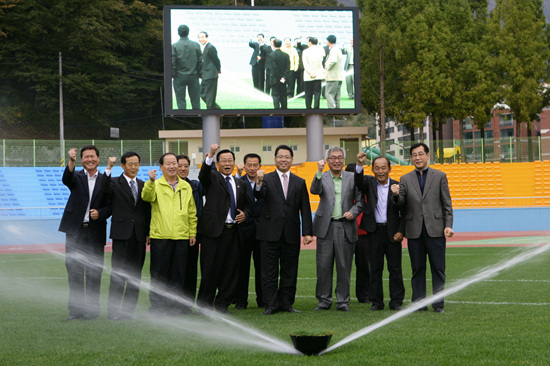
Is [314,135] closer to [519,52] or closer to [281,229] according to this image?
[519,52]

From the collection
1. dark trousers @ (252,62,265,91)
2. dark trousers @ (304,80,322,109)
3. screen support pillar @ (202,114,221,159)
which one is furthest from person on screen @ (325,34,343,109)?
screen support pillar @ (202,114,221,159)

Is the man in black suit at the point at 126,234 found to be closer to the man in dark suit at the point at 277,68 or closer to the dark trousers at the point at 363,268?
the dark trousers at the point at 363,268

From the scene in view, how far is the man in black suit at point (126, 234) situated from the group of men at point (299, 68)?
967 inches

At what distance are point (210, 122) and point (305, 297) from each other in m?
24.7

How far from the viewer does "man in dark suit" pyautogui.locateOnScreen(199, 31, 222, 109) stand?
109ft

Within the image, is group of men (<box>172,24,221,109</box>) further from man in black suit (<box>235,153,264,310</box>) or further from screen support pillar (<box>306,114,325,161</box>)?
man in black suit (<box>235,153,264,310</box>)

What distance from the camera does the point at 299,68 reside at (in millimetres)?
33969

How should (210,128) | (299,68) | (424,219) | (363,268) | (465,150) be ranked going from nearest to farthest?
(424,219), (363,268), (299,68), (210,128), (465,150)

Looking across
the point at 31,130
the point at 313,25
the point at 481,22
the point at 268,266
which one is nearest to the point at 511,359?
the point at 268,266

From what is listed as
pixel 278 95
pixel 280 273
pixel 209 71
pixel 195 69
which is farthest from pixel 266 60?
pixel 280 273

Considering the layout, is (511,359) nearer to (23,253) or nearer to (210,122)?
(23,253)

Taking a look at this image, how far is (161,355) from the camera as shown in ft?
23.1

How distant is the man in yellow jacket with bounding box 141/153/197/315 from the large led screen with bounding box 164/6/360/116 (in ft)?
77.0

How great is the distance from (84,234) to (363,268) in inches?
163
